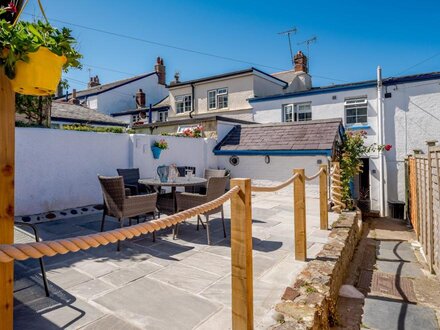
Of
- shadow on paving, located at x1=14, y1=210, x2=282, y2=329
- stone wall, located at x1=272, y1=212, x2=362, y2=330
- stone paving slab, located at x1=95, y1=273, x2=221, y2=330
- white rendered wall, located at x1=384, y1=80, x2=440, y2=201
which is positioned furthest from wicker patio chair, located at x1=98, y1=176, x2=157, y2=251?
white rendered wall, located at x1=384, y1=80, x2=440, y2=201

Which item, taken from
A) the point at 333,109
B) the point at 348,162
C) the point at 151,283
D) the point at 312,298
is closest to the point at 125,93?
the point at 333,109

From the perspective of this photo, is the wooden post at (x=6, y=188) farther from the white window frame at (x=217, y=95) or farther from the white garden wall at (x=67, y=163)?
the white window frame at (x=217, y=95)

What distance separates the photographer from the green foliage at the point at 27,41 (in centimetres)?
158

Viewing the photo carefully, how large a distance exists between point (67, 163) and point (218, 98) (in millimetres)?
12911

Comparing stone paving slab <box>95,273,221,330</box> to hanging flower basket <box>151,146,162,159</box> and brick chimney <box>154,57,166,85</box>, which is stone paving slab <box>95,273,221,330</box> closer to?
hanging flower basket <box>151,146,162,159</box>

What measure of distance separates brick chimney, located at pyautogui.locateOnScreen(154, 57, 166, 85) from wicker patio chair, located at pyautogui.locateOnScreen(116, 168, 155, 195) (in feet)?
69.3

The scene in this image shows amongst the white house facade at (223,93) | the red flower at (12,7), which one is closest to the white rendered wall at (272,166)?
the white house facade at (223,93)

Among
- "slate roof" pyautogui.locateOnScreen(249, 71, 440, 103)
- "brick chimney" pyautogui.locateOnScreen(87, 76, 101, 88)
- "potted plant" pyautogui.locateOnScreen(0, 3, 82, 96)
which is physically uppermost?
"brick chimney" pyautogui.locateOnScreen(87, 76, 101, 88)

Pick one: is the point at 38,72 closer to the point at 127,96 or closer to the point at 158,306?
the point at 158,306

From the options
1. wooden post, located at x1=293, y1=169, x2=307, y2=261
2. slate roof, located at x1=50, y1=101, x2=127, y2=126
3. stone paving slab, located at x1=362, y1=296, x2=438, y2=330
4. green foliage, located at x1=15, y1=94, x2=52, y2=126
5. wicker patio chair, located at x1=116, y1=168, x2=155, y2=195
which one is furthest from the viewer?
slate roof, located at x1=50, y1=101, x2=127, y2=126

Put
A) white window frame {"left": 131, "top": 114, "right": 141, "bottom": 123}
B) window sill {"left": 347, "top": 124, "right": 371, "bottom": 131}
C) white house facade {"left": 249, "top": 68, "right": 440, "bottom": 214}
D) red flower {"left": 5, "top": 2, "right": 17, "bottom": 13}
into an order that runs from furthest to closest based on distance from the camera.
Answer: white window frame {"left": 131, "top": 114, "right": 141, "bottom": 123}
window sill {"left": 347, "top": 124, "right": 371, "bottom": 131}
white house facade {"left": 249, "top": 68, "right": 440, "bottom": 214}
red flower {"left": 5, "top": 2, "right": 17, "bottom": 13}

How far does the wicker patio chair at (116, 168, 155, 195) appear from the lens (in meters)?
6.18

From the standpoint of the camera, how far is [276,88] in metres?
18.9

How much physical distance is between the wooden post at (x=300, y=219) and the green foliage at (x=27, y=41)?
124 inches
